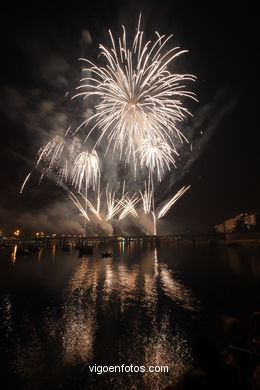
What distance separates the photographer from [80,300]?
2473 centimetres

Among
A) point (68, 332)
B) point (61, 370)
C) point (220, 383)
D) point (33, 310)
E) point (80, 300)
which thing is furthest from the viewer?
point (80, 300)

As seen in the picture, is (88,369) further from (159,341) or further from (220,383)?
(220,383)

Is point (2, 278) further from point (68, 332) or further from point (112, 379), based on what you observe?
point (112, 379)

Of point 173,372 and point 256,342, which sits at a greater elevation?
point 256,342

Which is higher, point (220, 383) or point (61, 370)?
point (220, 383)

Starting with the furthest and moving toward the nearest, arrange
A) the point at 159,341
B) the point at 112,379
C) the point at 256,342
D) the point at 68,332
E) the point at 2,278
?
the point at 2,278
the point at 68,332
the point at 159,341
the point at 112,379
the point at 256,342

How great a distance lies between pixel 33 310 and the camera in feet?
71.1

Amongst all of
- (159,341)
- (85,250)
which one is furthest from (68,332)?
(85,250)

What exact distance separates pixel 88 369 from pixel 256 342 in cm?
Answer: 834

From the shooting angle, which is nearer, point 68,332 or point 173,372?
point 173,372

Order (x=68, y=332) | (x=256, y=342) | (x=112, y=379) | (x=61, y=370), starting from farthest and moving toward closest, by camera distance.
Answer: (x=68, y=332)
(x=61, y=370)
(x=112, y=379)
(x=256, y=342)

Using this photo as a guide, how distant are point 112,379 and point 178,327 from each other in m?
7.78

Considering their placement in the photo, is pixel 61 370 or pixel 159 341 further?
pixel 159 341

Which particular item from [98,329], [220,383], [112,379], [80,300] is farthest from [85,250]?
[220,383]
